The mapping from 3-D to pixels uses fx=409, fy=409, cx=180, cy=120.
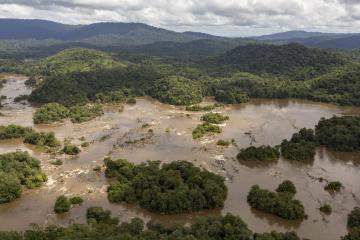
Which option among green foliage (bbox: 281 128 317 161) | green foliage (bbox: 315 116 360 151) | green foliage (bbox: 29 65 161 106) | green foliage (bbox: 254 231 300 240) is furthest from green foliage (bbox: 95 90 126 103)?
green foliage (bbox: 254 231 300 240)

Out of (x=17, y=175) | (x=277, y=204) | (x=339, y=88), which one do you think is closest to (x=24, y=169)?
(x=17, y=175)

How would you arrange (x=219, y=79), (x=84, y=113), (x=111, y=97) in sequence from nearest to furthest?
(x=84, y=113) → (x=111, y=97) → (x=219, y=79)

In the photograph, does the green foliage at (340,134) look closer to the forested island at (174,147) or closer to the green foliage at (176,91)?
the forested island at (174,147)

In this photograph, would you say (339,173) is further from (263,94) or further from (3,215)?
(263,94)

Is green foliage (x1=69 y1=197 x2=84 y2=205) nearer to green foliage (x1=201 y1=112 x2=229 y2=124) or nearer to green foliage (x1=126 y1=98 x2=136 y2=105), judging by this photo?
green foliage (x1=201 y1=112 x2=229 y2=124)

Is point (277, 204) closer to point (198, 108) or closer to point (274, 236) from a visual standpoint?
point (274, 236)

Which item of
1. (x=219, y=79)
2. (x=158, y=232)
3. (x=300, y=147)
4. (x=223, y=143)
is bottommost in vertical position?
(x=219, y=79)
